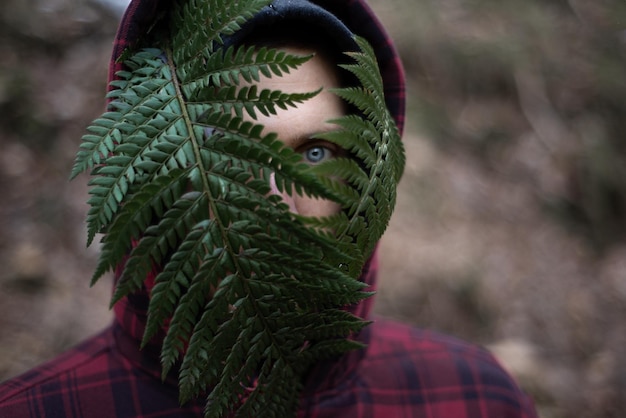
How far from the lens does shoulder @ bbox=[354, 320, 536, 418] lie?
1.60m

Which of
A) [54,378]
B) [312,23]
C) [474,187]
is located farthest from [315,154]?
[474,187]

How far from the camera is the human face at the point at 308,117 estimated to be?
1.13 metres

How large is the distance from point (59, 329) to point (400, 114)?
2.70 meters

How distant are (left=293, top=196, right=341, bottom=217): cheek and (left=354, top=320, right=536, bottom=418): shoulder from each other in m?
0.62

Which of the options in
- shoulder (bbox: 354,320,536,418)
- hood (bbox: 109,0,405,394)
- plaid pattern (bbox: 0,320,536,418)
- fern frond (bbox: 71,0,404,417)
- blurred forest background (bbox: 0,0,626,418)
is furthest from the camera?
blurred forest background (bbox: 0,0,626,418)

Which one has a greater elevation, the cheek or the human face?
the human face

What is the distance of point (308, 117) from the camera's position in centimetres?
116

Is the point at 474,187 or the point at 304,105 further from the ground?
the point at 304,105

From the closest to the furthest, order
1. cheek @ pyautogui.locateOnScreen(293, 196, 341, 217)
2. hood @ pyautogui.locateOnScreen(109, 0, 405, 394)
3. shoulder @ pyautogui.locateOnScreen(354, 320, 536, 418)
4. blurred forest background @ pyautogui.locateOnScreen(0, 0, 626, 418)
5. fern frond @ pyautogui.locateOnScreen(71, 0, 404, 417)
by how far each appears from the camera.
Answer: fern frond @ pyautogui.locateOnScreen(71, 0, 404, 417), hood @ pyautogui.locateOnScreen(109, 0, 405, 394), cheek @ pyautogui.locateOnScreen(293, 196, 341, 217), shoulder @ pyautogui.locateOnScreen(354, 320, 536, 418), blurred forest background @ pyautogui.locateOnScreen(0, 0, 626, 418)

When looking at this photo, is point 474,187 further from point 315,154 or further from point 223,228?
point 223,228

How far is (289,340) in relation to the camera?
884 mm

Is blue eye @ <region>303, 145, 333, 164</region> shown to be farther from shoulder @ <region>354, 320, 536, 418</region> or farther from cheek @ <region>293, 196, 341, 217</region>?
shoulder @ <region>354, 320, 536, 418</region>

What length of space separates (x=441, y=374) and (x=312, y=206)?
0.82m

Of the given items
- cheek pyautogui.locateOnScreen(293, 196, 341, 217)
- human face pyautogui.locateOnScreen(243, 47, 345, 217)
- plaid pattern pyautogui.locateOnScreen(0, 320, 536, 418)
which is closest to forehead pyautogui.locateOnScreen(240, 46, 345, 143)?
human face pyautogui.locateOnScreen(243, 47, 345, 217)
